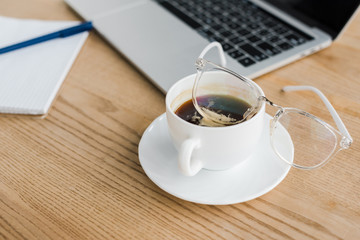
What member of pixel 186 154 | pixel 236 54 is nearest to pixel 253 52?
pixel 236 54

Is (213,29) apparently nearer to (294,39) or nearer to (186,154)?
(294,39)

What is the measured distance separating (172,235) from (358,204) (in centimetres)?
24

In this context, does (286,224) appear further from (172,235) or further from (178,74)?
(178,74)

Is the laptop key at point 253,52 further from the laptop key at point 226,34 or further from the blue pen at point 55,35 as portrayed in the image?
the blue pen at point 55,35

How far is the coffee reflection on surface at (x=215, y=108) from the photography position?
18.5 inches

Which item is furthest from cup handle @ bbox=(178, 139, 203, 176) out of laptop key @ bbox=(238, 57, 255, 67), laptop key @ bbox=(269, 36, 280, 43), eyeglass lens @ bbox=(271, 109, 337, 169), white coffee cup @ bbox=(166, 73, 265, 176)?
laptop key @ bbox=(269, 36, 280, 43)

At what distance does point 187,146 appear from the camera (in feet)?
1.28

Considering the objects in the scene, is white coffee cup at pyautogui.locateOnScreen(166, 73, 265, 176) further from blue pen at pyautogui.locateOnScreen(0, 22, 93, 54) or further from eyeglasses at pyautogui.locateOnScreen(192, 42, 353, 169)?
blue pen at pyautogui.locateOnScreen(0, 22, 93, 54)

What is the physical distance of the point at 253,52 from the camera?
667 mm

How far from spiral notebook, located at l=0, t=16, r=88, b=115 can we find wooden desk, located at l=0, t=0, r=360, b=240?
0.02m

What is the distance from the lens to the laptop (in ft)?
2.14

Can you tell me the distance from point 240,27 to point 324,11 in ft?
0.59

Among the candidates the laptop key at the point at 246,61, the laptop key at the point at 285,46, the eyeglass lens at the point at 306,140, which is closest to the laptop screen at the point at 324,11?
the laptop key at the point at 285,46

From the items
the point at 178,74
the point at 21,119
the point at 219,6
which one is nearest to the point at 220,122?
the point at 178,74
